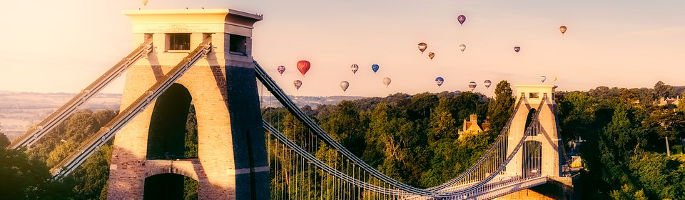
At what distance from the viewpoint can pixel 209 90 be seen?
84.0 feet

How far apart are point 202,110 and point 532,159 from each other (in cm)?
4069

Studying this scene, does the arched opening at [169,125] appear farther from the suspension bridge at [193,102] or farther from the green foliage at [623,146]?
the green foliage at [623,146]

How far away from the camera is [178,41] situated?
86.2 ft

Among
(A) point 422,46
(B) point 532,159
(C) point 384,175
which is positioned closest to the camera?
(C) point 384,175

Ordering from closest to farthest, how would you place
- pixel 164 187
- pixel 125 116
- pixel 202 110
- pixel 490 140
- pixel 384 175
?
1. pixel 125 116
2. pixel 202 110
3. pixel 164 187
4. pixel 384 175
5. pixel 490 140

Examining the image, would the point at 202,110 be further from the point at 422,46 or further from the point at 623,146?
the point at 623,146

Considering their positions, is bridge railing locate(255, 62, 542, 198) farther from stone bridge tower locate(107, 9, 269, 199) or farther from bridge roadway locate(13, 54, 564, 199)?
stone bridge tower locate(107, 9, 269, 199)

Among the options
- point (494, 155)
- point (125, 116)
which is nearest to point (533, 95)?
point (494, 155)

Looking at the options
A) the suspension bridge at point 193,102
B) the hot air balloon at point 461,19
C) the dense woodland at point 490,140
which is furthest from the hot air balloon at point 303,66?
the hot air balloon at point 461,19

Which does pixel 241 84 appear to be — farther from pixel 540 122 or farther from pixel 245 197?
pixel 540 122

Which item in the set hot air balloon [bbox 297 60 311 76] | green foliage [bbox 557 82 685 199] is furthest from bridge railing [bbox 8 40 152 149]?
green foliage [bbox 557 82 685 199]

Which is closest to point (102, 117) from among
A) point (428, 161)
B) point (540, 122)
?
point (428, 161)

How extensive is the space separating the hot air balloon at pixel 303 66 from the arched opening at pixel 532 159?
95.2ft

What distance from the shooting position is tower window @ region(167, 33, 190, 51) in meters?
26.0
